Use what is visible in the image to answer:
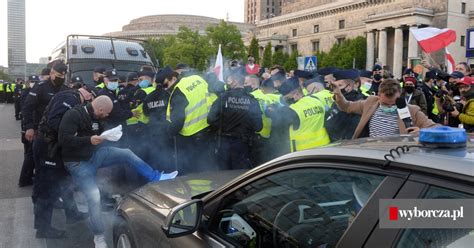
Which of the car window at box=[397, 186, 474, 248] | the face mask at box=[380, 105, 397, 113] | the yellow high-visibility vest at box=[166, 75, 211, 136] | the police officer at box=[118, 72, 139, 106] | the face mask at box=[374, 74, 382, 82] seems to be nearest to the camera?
the car window at box=[397, 186, 474, 248]

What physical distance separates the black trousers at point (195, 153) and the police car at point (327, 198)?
303 cm

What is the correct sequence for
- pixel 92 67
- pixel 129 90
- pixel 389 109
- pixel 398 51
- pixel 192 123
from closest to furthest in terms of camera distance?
pixel 389 109 < pixel 192 123 < pixel 129 90 < pixel 92 67 < pixel 398 51

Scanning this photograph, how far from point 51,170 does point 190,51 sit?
199 ft

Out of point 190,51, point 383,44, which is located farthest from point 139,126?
point 383,44

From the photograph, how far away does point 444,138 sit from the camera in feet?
5.62

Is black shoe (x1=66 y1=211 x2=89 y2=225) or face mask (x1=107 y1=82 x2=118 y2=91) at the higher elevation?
face mask (x1=107 y1=82 x2=118 y2=91)

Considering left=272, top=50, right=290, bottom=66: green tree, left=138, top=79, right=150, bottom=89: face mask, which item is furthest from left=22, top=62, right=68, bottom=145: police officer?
left=272, top=50, right=290, bottom=66: green tree

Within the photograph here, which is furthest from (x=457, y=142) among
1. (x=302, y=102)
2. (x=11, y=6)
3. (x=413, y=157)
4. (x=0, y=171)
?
(x=11, y=6)

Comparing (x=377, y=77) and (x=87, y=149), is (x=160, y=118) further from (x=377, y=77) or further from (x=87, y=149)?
(x=377, y=77)

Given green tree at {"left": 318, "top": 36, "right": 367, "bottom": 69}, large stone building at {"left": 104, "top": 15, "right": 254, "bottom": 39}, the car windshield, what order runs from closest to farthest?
the car windshield, green tree at {"left": 318, "top": 36, "right": 367, "bottom": 69}, large stone building at {"left": 104, "top": 15, "right": 254, "bottom": 39}

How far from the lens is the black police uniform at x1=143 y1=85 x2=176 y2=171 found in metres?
6.42

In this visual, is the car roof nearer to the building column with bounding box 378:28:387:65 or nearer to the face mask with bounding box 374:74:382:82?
the face mask with bounding box 374:74:382:82

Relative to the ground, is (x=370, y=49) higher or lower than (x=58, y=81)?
higher

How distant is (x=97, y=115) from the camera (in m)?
4.71
